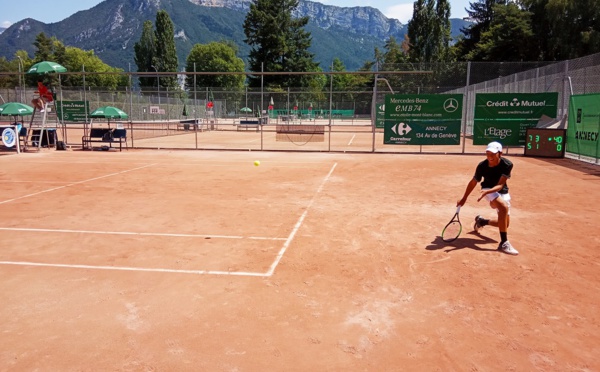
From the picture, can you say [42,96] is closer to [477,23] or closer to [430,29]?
[430,29]

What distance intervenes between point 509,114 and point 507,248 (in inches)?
617

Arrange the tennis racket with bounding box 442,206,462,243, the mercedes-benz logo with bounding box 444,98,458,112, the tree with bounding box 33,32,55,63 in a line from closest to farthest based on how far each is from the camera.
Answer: the tennis racket with bounding box 442,206,462,243 < the mercedes-benz logo with bounding box 444,98,458,112 < the tree with bounding box 33,32,55,63

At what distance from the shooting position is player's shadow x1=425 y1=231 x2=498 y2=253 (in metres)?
6.78

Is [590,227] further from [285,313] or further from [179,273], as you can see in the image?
[179,273]

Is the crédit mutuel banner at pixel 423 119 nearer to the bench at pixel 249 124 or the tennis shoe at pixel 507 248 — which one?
the tennis shoe at pixel 507 248

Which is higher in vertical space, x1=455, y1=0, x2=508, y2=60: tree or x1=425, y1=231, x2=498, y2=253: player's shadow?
x1=455, y1=0, x2=508, y2=60: tree

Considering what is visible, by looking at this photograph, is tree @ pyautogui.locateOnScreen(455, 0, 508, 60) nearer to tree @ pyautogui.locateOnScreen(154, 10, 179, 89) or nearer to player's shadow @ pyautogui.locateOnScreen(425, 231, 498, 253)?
tree @ pyautogui.locateOnScreen(154, 10, 179, 89)

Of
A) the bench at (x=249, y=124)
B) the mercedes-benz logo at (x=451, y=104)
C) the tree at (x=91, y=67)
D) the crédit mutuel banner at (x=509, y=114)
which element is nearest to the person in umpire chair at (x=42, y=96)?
the mercedes-benz logo at (x=451, y=104)

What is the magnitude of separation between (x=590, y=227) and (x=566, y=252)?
6.18ft

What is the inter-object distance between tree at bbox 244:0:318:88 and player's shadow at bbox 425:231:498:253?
231 feet

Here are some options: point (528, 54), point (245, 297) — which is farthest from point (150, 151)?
point (528, 54)

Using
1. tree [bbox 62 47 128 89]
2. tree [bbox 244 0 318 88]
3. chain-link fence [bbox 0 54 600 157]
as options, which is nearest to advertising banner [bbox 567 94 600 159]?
chain-link fence [bbox 0 54 600 157]

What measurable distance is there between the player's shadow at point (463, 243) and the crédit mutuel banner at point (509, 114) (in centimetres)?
1420

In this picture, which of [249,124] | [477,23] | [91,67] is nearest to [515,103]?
[249,124]
